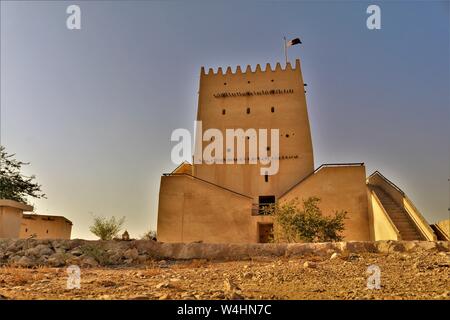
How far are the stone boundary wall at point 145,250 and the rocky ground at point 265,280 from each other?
0.31m

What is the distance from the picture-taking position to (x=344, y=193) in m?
20.0

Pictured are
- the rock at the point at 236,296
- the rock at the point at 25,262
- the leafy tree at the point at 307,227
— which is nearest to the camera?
the rock at the point at 236,296

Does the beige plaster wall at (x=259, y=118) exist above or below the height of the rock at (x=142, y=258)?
above

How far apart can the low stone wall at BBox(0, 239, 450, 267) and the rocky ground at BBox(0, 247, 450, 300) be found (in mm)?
323

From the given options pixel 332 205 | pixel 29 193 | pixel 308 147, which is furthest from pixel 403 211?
pixel 29 193

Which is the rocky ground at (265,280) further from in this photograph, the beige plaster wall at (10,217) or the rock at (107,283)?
the beige plaster wall at (10,217)

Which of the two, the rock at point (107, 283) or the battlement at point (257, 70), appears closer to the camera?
the rock at point (107, 283)

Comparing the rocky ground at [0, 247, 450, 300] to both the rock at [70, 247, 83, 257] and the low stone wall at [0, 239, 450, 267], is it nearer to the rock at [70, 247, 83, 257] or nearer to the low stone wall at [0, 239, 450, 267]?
the low stone wall at [0, 239, 450, 267]

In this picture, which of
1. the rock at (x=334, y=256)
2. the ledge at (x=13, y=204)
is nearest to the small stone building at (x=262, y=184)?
the rock at (x=334, y=256)

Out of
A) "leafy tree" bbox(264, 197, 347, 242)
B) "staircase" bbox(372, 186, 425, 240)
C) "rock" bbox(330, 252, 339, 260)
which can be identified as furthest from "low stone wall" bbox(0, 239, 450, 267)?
"staircase" bbox(372, 186, 425, 240)

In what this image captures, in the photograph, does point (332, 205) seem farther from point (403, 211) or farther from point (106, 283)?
point (106, 283)

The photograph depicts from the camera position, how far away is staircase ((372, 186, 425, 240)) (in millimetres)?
16453

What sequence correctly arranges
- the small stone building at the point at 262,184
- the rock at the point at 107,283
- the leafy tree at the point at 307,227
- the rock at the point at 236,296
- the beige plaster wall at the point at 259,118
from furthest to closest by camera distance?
1. the beige plaster wall at the point at 259,118
2. the small stone building at the point at 262,184
3. the leafy tree at the point at 307,227
4. the rock at the point at 107,283
5. the rock at the point at 236,296

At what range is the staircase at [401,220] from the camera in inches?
648
